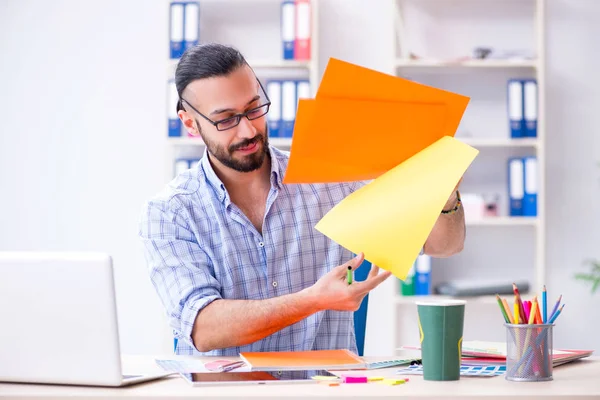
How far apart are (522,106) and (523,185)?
35 centimetres

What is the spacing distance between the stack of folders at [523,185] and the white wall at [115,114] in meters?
0.29

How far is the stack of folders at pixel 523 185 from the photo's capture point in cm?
344

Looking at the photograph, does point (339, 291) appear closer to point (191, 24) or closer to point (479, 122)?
point (191, 24)

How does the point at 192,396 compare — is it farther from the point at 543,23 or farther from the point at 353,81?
the point at 543,23

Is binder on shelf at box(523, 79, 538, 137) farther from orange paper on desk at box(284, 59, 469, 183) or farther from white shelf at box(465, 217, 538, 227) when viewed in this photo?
orange paper on desk at box(284, 59, 469, 183)

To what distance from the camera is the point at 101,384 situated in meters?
1.23

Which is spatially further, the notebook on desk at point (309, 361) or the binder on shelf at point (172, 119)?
the binder on shelf at point (172, 119)

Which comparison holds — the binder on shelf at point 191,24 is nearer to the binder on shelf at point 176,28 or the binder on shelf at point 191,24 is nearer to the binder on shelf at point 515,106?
the binder on shelf at point 176,28

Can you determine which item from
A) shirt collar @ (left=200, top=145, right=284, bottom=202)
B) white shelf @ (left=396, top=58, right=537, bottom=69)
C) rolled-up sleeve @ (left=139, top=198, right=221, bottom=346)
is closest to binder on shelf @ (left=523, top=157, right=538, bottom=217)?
white shelf @ (left=396, top=58, right=537, bottom=69)

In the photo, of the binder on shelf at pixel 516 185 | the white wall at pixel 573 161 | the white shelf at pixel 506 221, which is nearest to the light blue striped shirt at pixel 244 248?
the white shelf at pixel 506 221

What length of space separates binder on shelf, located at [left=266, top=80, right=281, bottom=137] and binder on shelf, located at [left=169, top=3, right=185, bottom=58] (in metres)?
0.44

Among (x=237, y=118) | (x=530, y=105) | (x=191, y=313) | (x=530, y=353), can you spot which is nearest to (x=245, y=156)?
(x=237, y=118)

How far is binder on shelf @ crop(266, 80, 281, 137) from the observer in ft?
11.3

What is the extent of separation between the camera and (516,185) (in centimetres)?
346
